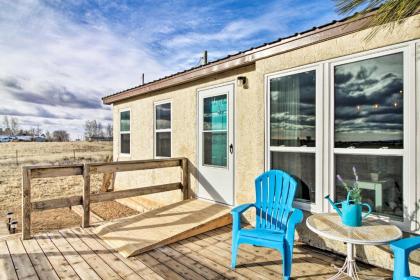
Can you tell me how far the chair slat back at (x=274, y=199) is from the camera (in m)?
3.06

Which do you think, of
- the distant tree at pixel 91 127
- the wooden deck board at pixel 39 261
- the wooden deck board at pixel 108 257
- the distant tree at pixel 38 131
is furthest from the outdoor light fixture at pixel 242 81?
the distant tree at pixel 38 131

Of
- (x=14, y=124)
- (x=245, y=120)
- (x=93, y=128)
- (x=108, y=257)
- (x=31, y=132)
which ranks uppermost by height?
(x=14, y=124)

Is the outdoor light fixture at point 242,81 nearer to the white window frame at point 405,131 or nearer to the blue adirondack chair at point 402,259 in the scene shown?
the white window frame at point 405,131

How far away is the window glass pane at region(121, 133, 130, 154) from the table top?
624cm

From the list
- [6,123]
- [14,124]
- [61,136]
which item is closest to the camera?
[61,136]

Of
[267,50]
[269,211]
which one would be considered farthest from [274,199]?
[267,50]

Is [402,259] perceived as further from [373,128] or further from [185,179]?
[185,179]

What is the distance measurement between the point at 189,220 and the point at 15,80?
31494 millimetres

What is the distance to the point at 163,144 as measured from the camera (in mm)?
6262

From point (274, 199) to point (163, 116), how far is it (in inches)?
150

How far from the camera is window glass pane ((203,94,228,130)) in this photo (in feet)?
15.5

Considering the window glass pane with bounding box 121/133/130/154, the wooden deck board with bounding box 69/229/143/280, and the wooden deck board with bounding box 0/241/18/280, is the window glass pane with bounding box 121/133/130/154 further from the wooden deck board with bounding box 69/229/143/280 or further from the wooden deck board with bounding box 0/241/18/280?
the wooden deck board with bounding box 0/241/18/280

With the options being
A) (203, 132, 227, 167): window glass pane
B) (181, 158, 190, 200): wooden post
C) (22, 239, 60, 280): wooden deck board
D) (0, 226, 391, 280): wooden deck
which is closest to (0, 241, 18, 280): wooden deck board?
(0, 226, 391, 280): wooden deck

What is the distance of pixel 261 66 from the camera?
3.82 metres
